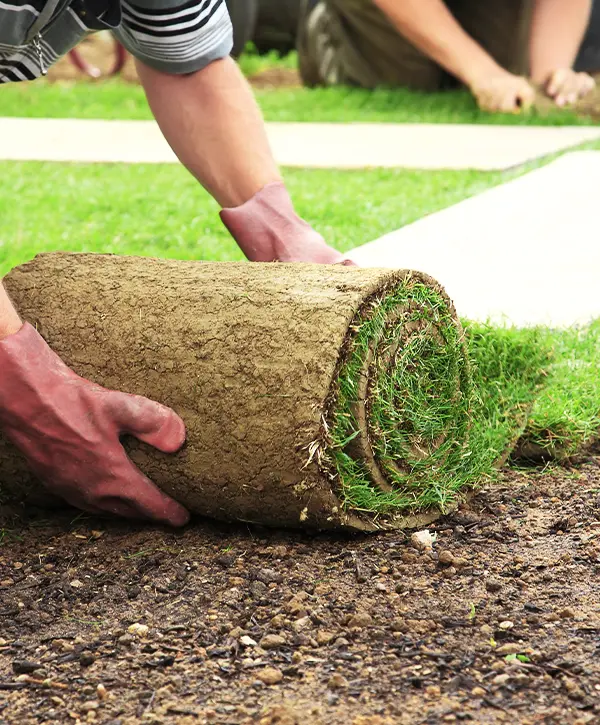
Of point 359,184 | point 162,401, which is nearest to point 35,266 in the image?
point 162,401

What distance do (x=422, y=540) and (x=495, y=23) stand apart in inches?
257

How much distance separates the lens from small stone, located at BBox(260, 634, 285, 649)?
1731 mm

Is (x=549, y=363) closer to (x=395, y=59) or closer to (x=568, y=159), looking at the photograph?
(x=568, y=159)

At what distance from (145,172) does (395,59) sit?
328 cm

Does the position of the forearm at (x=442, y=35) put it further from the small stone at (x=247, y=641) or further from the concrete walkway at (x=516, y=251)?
the small stone at (x=247, y=641)

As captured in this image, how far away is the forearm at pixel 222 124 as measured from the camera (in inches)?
109

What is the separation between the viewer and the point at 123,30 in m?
2.64

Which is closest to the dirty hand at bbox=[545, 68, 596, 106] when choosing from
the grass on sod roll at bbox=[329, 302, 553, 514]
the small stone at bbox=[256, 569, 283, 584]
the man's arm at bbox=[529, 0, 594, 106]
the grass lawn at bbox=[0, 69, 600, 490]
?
the man's arm at bbox=[529, 0, 594, 106]

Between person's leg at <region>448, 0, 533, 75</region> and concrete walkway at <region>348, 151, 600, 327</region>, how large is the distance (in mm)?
3146

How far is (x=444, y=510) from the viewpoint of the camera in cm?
218

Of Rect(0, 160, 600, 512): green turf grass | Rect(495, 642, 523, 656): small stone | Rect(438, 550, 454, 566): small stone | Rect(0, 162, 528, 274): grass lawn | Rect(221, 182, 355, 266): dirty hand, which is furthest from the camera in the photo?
Rect(0, 162, 528, 274): grass lawn

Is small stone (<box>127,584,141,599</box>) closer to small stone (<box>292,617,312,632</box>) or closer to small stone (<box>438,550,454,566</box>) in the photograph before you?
small stone (<box>292,617,312,632</box>)

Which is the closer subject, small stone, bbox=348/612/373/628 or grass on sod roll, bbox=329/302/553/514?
small stone, bbox=348/612/373/628

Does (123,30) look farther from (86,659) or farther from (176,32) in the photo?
(86,659)
